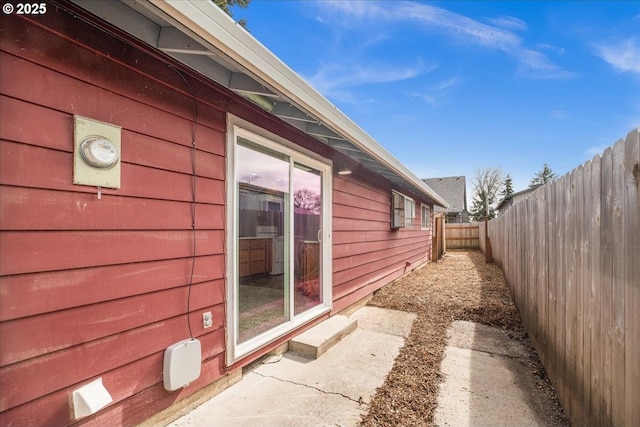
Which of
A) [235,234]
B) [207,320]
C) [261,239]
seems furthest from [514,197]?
[207,320]

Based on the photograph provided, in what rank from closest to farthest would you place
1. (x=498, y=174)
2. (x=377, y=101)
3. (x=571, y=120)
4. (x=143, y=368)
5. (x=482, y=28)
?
(x=143, y=368) < (x=482, y=28) < (x=377, y=101) < (x=571, y=120) < (x=498, y=174)

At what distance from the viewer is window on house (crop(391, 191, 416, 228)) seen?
6.68 meters

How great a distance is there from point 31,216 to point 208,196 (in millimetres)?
988

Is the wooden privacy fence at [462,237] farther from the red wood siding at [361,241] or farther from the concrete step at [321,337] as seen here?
the concrete step at [321,337]

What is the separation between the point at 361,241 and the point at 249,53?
3.75 m

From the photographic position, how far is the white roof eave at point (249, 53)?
139 cm

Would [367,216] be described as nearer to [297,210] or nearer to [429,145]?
[297,210]

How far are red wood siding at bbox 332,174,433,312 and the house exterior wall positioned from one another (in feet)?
7.05

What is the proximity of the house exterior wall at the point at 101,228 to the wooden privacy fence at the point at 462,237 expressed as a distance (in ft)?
54.4

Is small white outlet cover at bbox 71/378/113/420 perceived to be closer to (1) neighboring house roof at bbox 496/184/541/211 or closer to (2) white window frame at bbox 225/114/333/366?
(2) white window frame at bbox 225/114/333/366

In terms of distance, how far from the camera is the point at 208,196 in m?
2.19

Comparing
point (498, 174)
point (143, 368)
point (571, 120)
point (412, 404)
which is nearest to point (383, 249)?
point (412, 404)

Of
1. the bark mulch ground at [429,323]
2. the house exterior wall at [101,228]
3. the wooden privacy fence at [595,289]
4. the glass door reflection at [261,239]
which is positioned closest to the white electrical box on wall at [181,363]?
the house exterior wall at [101,228]

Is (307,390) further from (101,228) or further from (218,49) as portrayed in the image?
(218,49)
